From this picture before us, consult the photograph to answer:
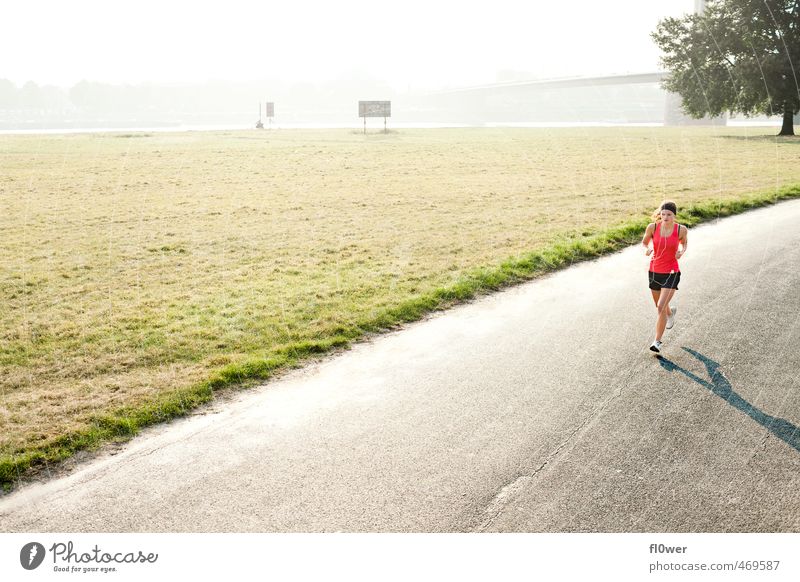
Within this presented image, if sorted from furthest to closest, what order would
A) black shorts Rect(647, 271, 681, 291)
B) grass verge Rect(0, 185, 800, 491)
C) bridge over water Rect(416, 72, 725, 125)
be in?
bridge over water Rect(416, 72, 725, 125) → black shorts Rect(647, 271, 681, 291) → grass verge Rect(0, 185, 800, 491)

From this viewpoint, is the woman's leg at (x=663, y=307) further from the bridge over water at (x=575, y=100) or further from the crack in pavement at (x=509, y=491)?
the bridge over water at (x=575, y=100)

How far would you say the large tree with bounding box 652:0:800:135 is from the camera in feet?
141

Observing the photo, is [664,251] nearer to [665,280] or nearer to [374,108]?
[665,280]

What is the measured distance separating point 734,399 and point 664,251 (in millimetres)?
1720

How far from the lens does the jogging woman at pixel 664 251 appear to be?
718cm

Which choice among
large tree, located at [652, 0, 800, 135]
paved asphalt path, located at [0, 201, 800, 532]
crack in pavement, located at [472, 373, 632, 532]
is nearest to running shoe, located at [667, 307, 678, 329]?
paved asphalt path, located at [0, 201, 800, 532]

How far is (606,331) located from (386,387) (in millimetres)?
3328

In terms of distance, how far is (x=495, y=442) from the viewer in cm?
650

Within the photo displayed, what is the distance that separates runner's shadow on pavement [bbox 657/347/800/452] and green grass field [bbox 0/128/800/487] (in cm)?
413

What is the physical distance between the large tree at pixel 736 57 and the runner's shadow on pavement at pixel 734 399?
3901 centimetres

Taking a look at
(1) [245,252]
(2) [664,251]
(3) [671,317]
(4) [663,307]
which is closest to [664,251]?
(2) [664,251]

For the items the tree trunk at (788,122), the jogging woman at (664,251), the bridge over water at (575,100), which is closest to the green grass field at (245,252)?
the jogging woman at (664,251)

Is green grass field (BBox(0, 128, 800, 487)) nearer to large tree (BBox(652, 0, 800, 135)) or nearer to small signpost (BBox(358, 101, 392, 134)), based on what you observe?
large tree (BBox(652, 0, 800, 135))
